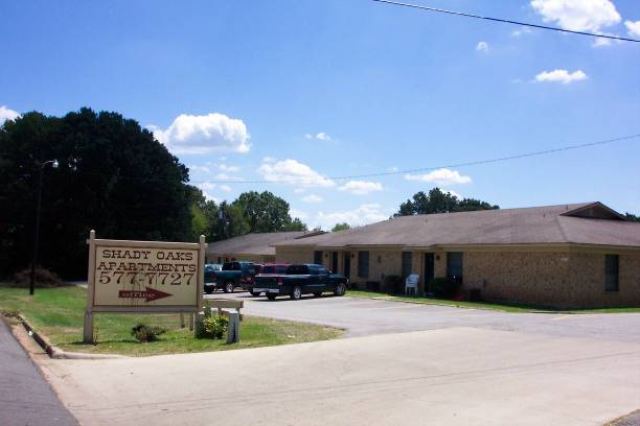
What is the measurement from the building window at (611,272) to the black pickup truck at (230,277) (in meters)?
18.4

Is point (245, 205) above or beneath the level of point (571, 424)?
above

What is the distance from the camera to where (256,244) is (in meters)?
60.6

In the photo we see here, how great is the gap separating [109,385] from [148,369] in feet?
4.49

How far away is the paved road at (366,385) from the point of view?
8.34 metres

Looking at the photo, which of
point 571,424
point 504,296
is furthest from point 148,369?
point 504,296

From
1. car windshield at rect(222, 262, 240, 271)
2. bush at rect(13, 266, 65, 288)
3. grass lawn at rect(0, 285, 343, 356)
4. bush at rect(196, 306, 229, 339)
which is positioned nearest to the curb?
grass lawn at rect(0, 285, 343, 356)

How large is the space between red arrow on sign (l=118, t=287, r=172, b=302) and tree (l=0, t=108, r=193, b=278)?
4080 centimetres

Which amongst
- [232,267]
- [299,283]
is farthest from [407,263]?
[232,267]

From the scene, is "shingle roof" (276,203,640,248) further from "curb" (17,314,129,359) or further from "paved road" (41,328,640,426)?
"curb" (17,314,129,359)

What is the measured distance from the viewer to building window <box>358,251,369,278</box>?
39.4 meters

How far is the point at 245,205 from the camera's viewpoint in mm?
117438

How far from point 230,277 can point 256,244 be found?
22.0 meters

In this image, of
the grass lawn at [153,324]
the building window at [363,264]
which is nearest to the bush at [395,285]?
the building window at [363,264]

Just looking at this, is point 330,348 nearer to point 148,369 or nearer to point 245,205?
point 148,369
